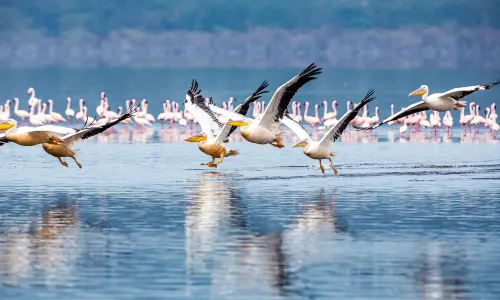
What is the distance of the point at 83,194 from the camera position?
2191 cm

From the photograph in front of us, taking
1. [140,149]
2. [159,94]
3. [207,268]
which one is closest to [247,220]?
[207,268]

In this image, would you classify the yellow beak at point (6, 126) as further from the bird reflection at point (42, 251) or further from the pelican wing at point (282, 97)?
the pelican wing at point (282, 97)

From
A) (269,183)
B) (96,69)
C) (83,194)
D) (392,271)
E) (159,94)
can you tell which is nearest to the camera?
(392,271)

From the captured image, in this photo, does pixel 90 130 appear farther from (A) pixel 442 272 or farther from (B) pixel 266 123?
(A) pixel 442 272

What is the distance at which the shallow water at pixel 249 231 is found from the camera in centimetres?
1355

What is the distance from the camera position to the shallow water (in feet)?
44.5

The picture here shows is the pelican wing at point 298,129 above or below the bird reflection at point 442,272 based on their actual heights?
above

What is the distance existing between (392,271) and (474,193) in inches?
316

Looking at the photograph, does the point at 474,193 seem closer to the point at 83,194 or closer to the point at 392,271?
the point at 83,194

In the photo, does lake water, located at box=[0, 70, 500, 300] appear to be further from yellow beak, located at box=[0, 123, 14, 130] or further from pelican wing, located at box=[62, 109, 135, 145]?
yellow beak, located at box=[0, 123, 14, 130]

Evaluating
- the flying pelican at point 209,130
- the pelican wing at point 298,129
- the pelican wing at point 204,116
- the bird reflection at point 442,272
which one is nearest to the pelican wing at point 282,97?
the pelican wing at point 298,129

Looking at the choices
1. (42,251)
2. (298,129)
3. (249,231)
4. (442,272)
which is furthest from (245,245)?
(298,129)

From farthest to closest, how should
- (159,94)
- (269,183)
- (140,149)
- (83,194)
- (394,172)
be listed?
(159,94)
(140,149)
(394,172)
(269,183)
(83,194)

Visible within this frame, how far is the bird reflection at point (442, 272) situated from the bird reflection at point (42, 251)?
3661 millimetres
